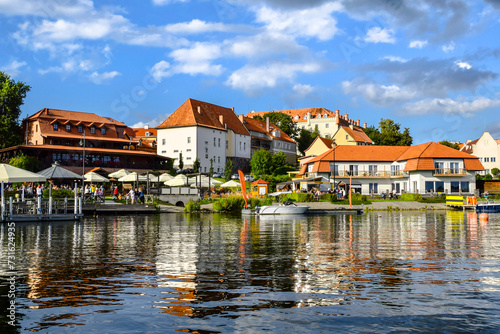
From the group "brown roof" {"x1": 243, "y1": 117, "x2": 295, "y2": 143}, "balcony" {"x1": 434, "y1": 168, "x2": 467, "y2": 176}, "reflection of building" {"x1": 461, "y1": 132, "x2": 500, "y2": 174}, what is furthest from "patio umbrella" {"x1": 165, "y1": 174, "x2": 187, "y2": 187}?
"reflection of building" {"x1": 461, "y1": 132, "x2": 500, "y2": 174}

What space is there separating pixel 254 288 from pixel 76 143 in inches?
3460

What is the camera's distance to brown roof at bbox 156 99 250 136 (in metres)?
112

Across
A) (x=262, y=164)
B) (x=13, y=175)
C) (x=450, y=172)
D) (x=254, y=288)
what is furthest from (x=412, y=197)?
(x=254, y=288)

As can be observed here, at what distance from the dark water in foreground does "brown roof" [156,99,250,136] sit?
89582 millimetres

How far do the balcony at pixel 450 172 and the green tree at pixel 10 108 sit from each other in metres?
77.5

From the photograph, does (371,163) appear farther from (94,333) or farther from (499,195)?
(94,333)

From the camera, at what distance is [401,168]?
92062mm

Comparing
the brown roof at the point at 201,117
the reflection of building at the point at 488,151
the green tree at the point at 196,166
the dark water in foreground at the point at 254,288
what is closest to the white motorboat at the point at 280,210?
the dark water in foreground at the point at 254,288

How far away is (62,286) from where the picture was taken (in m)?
13.3

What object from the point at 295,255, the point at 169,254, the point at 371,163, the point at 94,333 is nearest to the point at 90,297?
the point at 94,333

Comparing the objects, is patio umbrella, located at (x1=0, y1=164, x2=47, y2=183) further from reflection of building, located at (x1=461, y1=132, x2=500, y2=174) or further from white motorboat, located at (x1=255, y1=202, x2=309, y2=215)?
reflection of building, located at (x1=461, y1=132, x2=500, y2=174)

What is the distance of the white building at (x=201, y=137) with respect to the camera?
109 metres

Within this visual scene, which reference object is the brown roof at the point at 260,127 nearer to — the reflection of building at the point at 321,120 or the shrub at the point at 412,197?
the reflection of building at the point at 321,120

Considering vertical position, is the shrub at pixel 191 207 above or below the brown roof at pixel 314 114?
below
